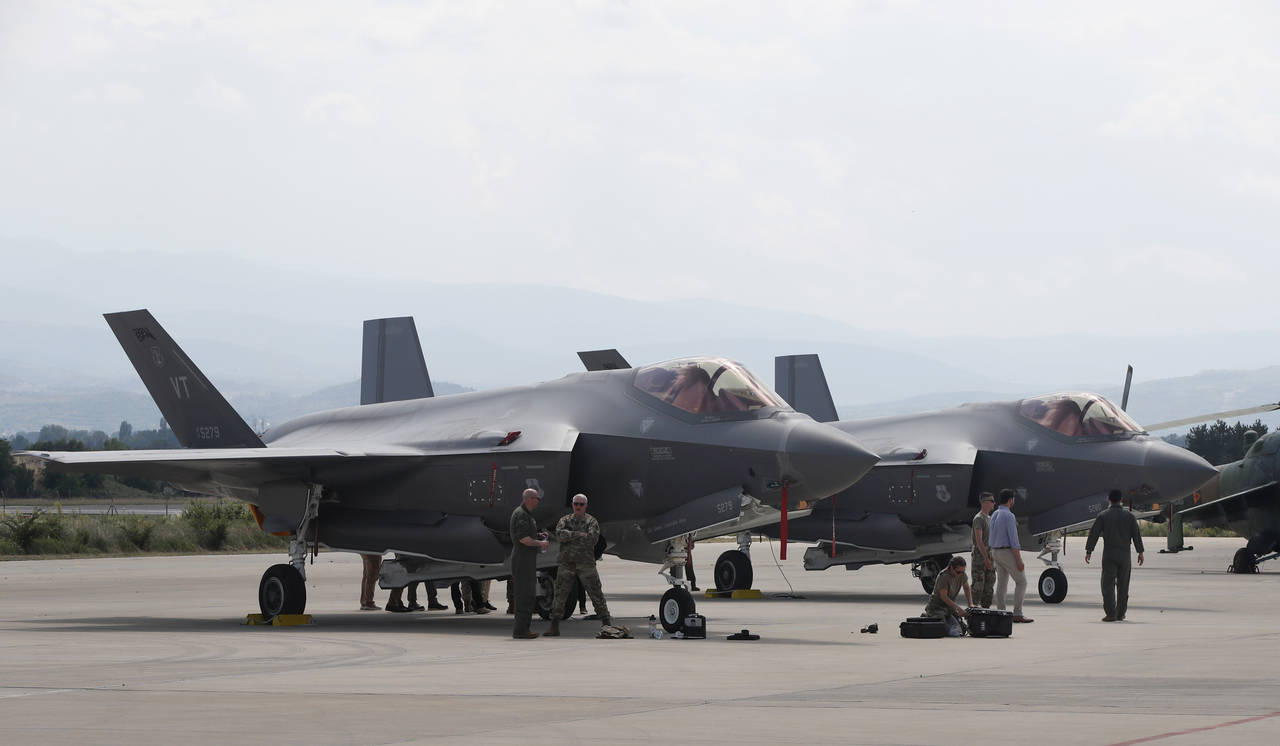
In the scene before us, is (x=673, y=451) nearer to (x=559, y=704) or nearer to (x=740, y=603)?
(x=740, y=603)

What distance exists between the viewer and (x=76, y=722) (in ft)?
30.9

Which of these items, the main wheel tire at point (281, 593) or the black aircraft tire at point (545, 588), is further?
the black aircraft tire at point (545, 588)

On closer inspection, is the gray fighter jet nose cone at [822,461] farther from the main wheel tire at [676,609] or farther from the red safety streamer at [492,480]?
the red safety streamer at [492,480]

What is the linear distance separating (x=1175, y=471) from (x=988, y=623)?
8.84 meters

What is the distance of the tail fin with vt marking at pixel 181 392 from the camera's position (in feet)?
72.6

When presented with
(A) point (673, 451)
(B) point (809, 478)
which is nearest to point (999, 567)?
(B) point (809, 478)

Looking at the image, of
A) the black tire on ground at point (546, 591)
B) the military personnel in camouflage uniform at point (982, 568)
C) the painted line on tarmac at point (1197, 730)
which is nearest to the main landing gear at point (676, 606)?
the black tire on ground at point (546, 591)

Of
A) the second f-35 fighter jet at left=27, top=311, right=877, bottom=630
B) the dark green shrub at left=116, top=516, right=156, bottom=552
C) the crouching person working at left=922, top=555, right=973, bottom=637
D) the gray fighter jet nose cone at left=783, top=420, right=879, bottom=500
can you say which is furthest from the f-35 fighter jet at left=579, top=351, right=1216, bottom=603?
the dark green shrub at left=116, top=516, right=156, bottom=552

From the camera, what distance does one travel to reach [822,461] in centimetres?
1819

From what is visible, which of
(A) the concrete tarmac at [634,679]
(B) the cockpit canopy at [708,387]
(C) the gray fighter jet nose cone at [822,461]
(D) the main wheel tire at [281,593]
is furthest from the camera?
(D) the main wheel tire at [281,593]

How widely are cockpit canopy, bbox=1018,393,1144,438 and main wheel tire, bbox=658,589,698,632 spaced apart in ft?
36.0

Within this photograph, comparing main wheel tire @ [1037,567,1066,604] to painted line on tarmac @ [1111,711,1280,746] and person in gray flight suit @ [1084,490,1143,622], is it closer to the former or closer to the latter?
person in gray flight suit @ [1084,490,1143,622]

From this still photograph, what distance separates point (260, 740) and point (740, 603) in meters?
17.0

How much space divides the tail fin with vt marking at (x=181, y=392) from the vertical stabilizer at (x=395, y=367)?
5045 mm
